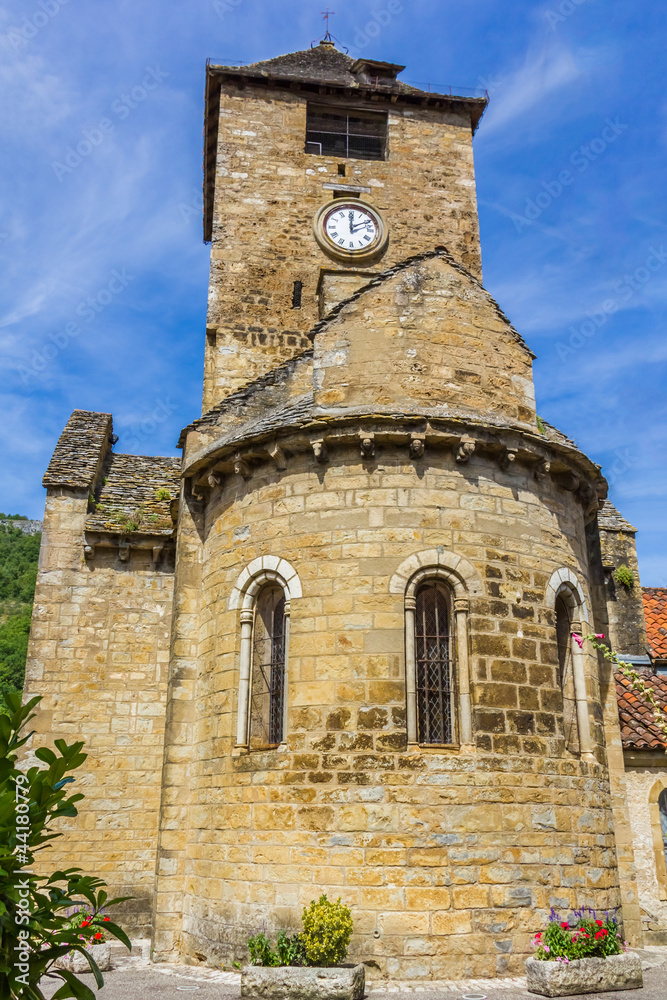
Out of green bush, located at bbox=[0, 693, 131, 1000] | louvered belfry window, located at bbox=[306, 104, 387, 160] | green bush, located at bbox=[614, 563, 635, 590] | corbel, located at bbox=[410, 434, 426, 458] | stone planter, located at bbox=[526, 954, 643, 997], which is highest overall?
louvered belfry window, located at bbox=[306, 104, 387, 160]

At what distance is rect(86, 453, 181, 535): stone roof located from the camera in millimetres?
13914

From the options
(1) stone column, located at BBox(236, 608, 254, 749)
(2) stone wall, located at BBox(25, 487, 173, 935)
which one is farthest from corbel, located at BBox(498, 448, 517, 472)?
(2) stone wall, located at BBox(25, 487, 173, 935)

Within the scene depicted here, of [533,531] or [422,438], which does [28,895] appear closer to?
[422,438]

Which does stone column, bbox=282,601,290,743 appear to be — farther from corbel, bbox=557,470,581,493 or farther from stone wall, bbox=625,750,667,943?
stone wall, bbox=625,750,667,943

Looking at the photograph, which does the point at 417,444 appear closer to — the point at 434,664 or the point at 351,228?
the point at 434,664

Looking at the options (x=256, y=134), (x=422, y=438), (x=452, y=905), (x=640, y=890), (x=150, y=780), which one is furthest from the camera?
(x=256, y=134)

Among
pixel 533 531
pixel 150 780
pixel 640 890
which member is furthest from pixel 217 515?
pixel 640 890

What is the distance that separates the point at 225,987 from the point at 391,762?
8.86ft

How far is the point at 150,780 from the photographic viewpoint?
1299 centimetres

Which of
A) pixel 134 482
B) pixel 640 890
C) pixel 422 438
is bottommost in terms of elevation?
pixel 640 890

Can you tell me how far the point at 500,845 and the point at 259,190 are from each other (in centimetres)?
1315

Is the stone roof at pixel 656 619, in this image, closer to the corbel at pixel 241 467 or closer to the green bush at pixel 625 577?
the green bush at pixel 625 577

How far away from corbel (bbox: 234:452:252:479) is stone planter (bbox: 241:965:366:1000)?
5.44 m

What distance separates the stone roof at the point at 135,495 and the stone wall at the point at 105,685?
1.48ft
